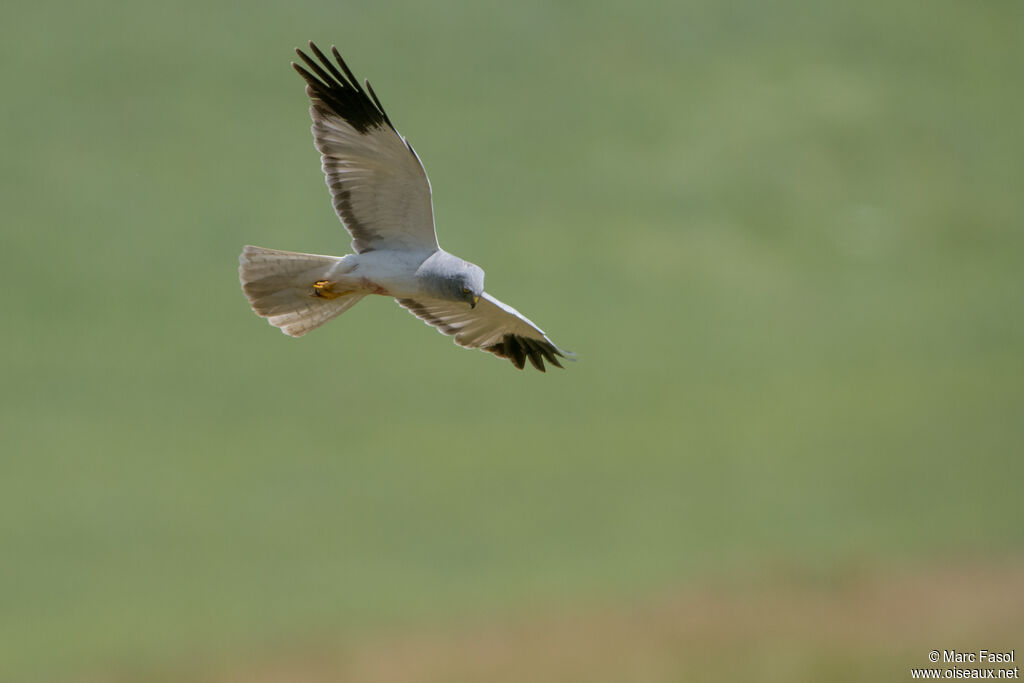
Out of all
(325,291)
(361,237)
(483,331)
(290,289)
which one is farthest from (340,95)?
(483,331)

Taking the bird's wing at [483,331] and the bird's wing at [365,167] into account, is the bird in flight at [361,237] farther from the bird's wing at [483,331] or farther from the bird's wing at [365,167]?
the bird's wing at [483,331]

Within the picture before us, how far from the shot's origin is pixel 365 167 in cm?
912

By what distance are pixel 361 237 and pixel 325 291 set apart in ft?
1.60

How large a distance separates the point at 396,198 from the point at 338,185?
17.9 inches

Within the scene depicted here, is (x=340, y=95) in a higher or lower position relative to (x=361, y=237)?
higher

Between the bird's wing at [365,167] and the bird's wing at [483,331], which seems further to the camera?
the bird's wing at [483,331]

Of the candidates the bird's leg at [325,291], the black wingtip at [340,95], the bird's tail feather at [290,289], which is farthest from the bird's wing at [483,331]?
the black wingtip at [340,95]

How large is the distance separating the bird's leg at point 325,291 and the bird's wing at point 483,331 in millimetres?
910

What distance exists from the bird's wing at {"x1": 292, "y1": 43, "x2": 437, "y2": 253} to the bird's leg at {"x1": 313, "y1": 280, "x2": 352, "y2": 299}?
1.28 feet

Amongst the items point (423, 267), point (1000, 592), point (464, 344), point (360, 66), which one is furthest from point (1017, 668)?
point (360, 66)

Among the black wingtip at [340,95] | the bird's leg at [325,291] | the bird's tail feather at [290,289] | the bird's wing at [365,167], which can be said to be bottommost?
the bird's leg at [325,291]

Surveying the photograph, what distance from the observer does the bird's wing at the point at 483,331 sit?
33.2 ft

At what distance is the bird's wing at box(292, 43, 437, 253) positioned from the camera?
348 inches

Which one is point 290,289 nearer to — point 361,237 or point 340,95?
point 361,237
